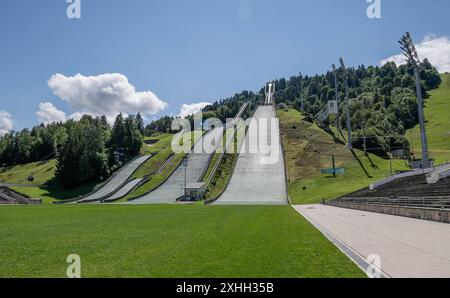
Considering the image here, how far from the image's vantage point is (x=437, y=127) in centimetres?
14500

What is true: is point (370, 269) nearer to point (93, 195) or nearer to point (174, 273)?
point (174, 273)

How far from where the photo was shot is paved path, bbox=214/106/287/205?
194 feet

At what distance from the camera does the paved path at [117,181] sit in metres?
70.2

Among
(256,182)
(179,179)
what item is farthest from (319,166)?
(179,179)

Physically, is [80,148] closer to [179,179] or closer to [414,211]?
[179,179]

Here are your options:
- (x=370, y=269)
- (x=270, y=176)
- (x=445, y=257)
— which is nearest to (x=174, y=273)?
(x=370, y=269)

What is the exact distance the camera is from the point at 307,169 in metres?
76.9

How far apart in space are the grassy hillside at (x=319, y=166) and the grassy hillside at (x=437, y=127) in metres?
26.3

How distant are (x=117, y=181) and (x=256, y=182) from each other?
3178 centimetres

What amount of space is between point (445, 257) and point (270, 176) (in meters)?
66.2

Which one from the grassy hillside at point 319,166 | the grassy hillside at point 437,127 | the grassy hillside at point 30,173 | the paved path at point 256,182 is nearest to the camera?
the paved path at point 256,182

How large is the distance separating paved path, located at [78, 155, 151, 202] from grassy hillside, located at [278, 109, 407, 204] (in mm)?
35902

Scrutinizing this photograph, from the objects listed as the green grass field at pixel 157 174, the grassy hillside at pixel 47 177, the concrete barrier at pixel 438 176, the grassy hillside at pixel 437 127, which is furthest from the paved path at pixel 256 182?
the grassy hillside at pixel 437 127

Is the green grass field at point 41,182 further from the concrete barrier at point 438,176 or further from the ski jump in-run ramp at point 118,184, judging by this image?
the concrete barrier at point 438,176
